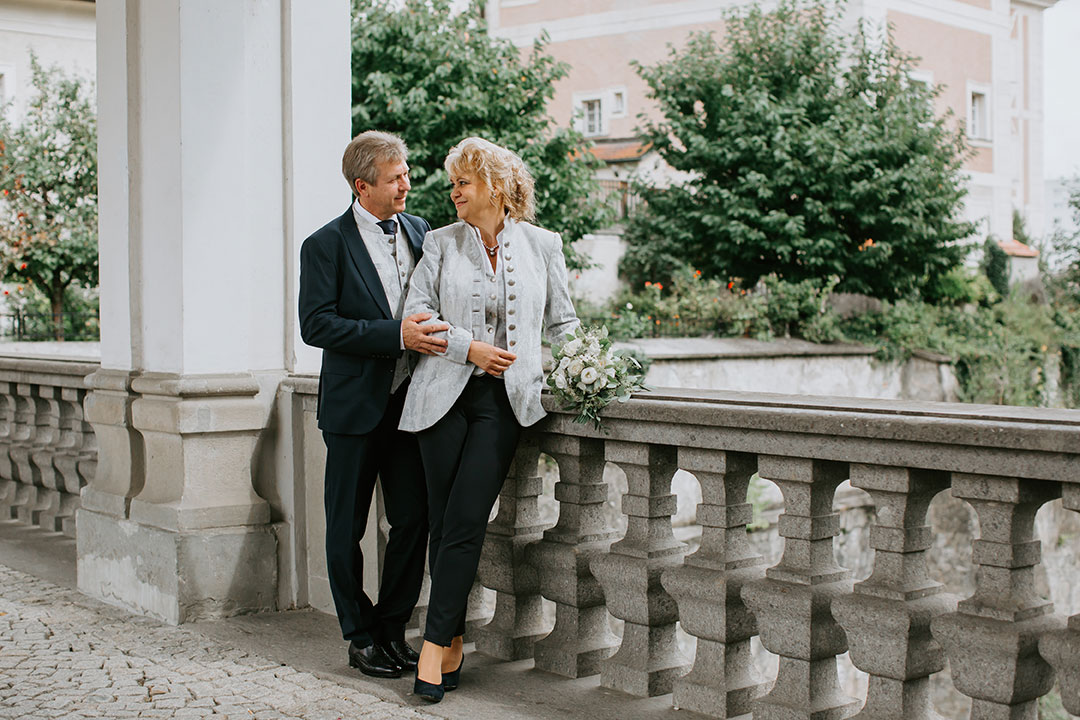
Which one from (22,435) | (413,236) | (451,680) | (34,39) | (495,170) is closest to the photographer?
(495,170)

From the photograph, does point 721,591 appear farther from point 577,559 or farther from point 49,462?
point 49,462

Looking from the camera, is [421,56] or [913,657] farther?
[421,56]

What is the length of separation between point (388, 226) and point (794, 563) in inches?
77.3

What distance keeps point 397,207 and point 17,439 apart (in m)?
4.46

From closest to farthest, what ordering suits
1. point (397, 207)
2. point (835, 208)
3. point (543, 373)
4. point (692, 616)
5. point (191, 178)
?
point (692, 616)
point (543, 373)
point (397, 207)
point (191, 178)
point (835, 208)

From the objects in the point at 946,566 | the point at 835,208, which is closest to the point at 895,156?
the point at 835,208

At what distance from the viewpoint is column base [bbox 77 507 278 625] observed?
5.18 metres

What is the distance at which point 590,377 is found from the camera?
393cm

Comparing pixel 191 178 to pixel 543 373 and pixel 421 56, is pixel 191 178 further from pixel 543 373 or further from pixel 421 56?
pixel 421 56

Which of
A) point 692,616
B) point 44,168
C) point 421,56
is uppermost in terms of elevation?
point 421,56

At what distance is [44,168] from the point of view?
1830 centimetres

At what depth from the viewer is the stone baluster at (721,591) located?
3703 millimetres

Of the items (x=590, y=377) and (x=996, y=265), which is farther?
(x=996, y=265)

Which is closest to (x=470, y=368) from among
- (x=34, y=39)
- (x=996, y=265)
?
(x=34, y=39)
